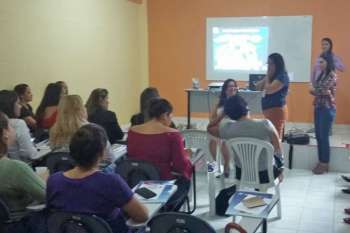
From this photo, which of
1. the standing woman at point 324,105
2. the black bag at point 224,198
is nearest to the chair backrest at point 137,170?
the black bag at point 224,198

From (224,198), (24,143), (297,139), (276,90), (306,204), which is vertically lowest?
(306,204)

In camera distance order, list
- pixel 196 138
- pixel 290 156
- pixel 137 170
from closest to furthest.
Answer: pixel 137 170 → pixel 196 138 → pixel 290 156

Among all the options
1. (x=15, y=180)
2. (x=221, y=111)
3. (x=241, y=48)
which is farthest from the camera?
(x=241, y=48)

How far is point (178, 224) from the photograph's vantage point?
6.72 ft

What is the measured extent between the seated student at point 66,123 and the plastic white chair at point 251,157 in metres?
1.06

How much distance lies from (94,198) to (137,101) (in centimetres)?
662

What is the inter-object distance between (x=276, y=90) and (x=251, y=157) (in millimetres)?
1603

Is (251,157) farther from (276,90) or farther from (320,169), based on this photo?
(320,169)

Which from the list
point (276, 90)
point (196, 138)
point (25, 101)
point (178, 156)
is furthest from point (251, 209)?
point (25, 101)

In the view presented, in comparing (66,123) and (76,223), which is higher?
(66,123)

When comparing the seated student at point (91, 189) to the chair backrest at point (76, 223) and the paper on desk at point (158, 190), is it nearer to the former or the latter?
the chair backrest at point (76, 223)

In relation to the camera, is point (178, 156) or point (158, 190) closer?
point (158, 190)

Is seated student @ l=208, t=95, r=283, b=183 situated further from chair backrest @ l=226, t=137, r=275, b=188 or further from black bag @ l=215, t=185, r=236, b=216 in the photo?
black bag @ l=215, t=185, r=236, b=216

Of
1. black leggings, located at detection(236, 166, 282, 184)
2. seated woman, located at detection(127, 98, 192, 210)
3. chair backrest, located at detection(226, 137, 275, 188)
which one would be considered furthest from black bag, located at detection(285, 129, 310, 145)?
seated woman, located at detection(127, 98, 192, 210)
